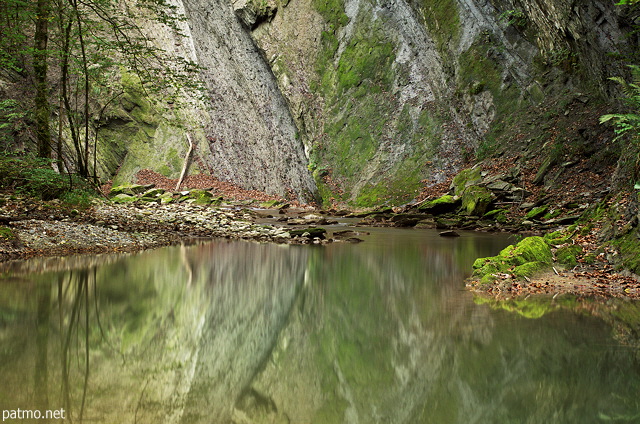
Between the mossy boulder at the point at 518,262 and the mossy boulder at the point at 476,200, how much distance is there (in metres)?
8.31

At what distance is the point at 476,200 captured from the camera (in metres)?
15.5

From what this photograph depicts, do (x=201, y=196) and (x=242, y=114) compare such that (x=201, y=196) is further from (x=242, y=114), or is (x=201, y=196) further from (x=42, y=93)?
(x=42, y=93)

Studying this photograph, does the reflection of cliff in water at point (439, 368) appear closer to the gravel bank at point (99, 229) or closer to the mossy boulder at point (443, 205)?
the gravel bank at point (99, 229)

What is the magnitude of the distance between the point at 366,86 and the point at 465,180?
908cm

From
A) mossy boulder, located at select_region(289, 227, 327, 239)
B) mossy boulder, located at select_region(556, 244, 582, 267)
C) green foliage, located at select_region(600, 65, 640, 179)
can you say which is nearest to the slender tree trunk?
mossy boulder, located at select_region(289, 227, 327, 239)

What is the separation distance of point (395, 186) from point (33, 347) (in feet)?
60.4

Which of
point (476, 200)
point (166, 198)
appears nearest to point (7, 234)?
point (166, 198)

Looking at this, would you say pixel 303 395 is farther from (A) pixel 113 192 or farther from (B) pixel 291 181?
(B) pixel 291 181

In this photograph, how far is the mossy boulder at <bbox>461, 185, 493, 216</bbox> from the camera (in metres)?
15.4

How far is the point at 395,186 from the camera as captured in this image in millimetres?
20844

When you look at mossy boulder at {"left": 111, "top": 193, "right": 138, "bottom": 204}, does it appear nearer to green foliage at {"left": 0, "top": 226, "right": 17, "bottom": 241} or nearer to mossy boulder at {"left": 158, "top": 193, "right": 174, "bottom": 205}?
mossy boulder at {"left": 158, "top": 193, "right": 174, "bottom": 205}

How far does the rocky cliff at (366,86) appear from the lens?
19641 mm

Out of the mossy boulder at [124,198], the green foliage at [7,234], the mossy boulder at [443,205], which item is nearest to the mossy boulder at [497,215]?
the mossy boulder at [443,205]

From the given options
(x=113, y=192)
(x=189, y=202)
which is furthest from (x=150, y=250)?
(x=113, y=192)
